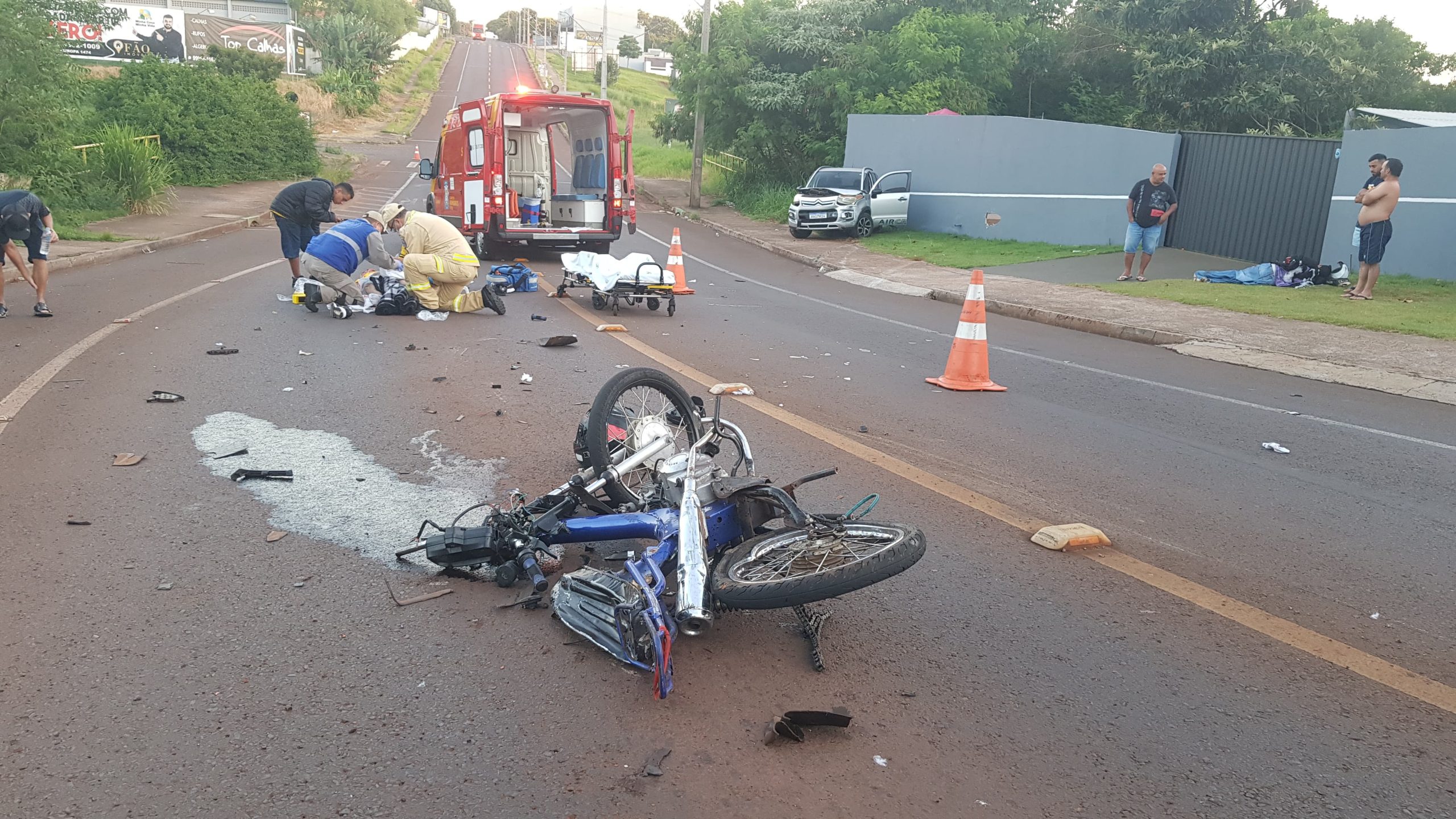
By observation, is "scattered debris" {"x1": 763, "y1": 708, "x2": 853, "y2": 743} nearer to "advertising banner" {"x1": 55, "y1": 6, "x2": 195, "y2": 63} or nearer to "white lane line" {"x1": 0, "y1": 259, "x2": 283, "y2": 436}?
"white lane line" {"x1": 0, "y1": 259, "x2": 283, "y2": 436}

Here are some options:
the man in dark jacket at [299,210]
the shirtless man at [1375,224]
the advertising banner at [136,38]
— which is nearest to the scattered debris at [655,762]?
the man in dark jacket at [299,210]

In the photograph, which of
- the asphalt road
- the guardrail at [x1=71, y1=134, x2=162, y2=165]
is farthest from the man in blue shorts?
the guardrail at [x1=71, y1=134, x2=162, y2=165]

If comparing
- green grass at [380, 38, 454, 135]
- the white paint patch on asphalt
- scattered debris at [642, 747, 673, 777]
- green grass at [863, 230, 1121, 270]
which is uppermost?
green grass at [380, 38, 454, 135]

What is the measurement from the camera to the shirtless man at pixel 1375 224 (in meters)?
13.6

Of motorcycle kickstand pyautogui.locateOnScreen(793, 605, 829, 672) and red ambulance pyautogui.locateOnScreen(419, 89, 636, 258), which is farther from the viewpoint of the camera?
red ambulance pyautogui.locateOnScreen(419, 89, 636, 258)

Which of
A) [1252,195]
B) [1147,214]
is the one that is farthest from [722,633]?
[1252,195]

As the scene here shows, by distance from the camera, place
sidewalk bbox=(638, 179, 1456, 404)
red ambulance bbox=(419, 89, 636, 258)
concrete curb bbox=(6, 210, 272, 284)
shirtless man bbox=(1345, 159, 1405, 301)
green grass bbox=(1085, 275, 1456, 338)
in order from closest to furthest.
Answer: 1. sidewalk bbox=(638, 179, 1456, 404)
2. green grass bbox=(1085, 275, 1456, 338)
3. shirtless man bbox=(1345, 159, 1405, 301)
4. concrete curb bbox=(6, 210, 272, 284)
5. red ambulance bbox=(419, 89, 636, 258)

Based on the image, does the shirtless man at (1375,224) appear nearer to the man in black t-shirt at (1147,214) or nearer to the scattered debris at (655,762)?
the man in black t-shirt at (1147,214)

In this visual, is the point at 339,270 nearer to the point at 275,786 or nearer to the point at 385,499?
the point at 385,499

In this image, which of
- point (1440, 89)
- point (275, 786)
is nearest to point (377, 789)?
point (275, 786)

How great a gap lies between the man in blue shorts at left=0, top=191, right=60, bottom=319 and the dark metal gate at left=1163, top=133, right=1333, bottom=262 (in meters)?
18.1

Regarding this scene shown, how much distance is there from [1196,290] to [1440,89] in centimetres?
1800

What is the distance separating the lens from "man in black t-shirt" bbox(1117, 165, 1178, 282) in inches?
639

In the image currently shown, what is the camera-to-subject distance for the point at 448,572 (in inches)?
174
